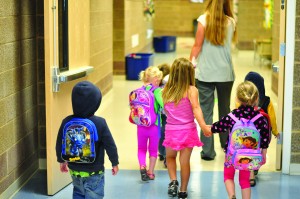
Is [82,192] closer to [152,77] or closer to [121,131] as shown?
[152,77]

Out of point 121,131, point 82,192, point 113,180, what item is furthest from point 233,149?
point 121,131

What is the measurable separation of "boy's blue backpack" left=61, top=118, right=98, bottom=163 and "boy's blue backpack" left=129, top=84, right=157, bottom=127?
1661 mm

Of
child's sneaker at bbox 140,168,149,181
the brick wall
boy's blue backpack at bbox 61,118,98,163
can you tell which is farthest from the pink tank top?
the brick wall

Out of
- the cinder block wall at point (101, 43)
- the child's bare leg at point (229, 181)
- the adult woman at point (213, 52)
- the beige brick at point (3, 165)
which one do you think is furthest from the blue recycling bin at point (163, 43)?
the child's bare leg at point (229, 181)

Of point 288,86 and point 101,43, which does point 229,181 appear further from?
point 101,43

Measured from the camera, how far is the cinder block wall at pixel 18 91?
17.1 feet

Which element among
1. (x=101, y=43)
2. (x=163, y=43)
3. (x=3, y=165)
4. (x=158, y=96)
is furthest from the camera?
(x=163, y=43)

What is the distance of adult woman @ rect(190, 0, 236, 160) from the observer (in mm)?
6562

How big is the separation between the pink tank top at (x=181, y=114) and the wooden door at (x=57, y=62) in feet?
3.11

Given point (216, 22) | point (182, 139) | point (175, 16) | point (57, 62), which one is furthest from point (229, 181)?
point (175, 16)

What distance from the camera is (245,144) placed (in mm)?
4762

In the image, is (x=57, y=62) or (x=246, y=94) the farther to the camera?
(x=57, y=62)

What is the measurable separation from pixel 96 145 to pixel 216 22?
8.87ft

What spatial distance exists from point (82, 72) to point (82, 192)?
1.74m
